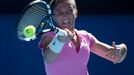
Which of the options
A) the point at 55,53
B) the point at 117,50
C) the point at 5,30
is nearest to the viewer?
the point at 55,53

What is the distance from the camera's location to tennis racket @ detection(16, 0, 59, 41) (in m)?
2.37

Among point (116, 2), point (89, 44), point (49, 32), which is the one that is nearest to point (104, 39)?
point (116, 2)

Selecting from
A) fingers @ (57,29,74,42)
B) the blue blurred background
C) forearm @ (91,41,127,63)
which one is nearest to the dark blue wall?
the blue blurred background

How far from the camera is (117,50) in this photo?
2549mm

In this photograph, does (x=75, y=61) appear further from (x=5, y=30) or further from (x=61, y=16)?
(x=5, y=30)

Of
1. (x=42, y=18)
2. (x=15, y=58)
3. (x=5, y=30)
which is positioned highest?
(x=42, y=18)

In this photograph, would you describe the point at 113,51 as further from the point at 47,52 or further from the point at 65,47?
the point at 47,52

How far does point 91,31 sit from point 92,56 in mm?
211

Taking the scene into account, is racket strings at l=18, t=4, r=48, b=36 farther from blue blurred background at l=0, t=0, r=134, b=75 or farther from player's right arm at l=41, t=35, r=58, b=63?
→ blue blurred background at l=0, t=0, r=134, b=75

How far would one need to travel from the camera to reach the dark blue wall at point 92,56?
3.64 m

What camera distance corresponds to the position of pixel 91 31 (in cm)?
371

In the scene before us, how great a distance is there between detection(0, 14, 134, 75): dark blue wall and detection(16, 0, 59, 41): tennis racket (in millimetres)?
1145

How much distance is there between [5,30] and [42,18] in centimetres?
120

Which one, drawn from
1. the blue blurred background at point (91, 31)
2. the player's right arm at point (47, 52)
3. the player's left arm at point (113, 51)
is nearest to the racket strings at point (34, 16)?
the player's right arm at point (47, 52)
